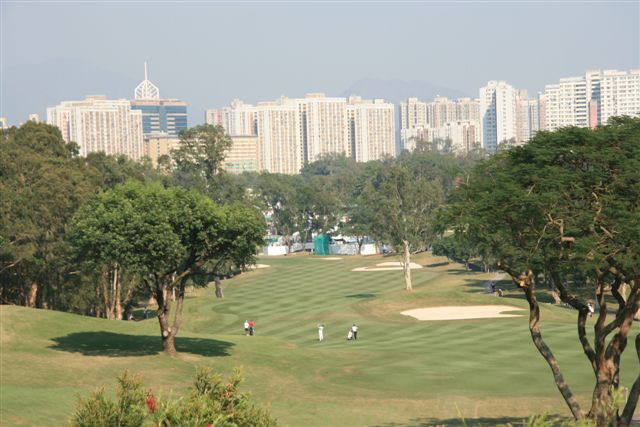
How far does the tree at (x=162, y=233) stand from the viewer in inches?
1998

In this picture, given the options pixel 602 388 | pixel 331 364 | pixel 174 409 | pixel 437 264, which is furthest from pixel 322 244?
pixel 174 409

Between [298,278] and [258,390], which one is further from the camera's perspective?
[298,278]

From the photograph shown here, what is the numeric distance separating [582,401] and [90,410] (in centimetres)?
2671

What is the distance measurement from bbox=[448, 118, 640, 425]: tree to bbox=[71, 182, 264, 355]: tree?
64.1 feet

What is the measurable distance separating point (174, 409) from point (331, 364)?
1337 inches

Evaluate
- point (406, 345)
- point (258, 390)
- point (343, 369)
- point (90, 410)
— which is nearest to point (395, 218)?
point (406, 345)

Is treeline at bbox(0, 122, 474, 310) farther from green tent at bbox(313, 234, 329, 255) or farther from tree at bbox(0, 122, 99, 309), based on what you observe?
green tent at bbox(313, 234, 329, 255)

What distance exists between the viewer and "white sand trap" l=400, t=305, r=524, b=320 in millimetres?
77406

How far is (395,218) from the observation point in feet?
321

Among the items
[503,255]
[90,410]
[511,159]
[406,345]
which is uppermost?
[511,159]

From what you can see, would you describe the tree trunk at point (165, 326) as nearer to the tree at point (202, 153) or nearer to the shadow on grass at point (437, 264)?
the tree at point (202, 153)

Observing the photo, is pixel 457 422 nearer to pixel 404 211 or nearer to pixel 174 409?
pixel 174 409

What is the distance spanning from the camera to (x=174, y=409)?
20156 millimetres

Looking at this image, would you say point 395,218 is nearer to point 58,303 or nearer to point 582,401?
point 58,303
